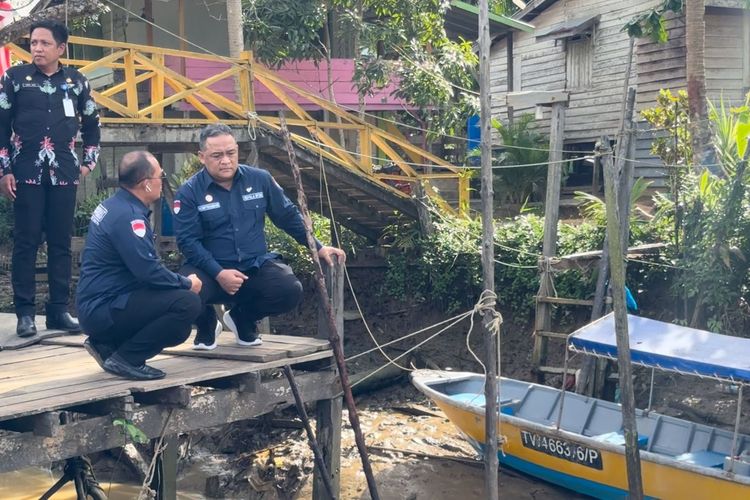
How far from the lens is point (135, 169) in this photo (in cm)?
497

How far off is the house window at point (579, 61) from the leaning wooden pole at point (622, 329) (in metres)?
11.6

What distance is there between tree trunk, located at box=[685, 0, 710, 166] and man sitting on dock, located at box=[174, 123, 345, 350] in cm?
661

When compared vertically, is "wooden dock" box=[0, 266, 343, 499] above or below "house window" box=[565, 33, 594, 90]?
below

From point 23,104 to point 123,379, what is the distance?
213 cm

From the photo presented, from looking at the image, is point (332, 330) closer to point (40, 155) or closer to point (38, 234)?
point (38, 234)

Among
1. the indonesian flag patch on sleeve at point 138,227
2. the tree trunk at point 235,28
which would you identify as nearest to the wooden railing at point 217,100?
the tree trunk at point 235,28

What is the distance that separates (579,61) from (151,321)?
48.7 feet

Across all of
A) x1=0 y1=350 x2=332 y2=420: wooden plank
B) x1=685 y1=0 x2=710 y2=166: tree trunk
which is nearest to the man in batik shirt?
x1=0 y1=350 x2=332 y2=420: wooden plank

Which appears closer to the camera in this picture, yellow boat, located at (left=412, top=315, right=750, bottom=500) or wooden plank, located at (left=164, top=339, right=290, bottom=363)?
wooden plank, located at (left=164, top=339, right=290, bottom=363)

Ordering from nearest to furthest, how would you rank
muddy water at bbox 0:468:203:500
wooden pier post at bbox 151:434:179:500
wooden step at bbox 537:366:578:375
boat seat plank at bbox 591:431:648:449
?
wooden pier post at bbox 151:434:179:500, boat seat plank at bbox 591:431:648:449, muddy water at bbox 0:468:203:500, wooden step at bbox 537:366:578:375

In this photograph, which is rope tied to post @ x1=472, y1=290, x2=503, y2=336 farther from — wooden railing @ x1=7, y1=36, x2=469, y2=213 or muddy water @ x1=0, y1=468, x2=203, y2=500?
muddy water @ x1=0, y1=468, x2=203, y2=500

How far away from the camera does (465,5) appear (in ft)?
55.2

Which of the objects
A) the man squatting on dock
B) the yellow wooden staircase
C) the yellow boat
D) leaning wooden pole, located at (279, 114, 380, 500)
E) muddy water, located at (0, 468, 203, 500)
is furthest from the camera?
the yellow wooden staircase

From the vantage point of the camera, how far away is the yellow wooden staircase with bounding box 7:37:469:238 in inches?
405
